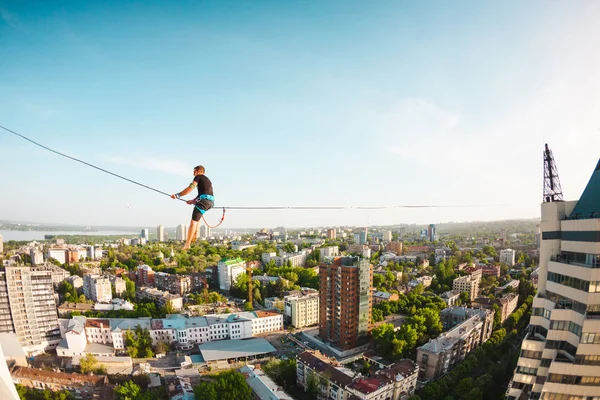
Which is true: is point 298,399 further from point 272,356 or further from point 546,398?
point 546,398

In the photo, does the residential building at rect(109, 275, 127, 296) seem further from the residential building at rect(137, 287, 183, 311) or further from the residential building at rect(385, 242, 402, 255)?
the residential building at rect(385, 242, 402, 255)


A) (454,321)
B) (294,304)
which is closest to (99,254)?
(294,304)

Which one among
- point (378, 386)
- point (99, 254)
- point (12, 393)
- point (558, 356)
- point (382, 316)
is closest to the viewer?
point (12, 393)

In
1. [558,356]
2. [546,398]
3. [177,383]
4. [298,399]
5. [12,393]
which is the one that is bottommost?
[298,399]

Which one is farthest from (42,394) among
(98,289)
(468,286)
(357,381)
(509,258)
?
(509,258)

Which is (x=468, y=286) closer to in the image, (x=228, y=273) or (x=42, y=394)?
(x=228, y=273)

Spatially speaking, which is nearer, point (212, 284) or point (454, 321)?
point (454, 321)
